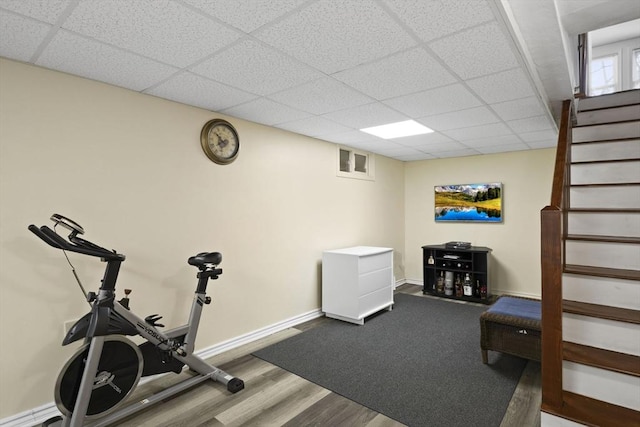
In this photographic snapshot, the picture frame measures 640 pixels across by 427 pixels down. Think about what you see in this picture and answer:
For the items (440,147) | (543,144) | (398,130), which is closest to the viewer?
(398,130)

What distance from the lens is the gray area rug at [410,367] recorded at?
2301 millimetres

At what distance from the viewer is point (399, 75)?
240 cm

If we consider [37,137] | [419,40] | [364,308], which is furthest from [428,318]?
[37,137]

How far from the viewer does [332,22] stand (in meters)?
1.73

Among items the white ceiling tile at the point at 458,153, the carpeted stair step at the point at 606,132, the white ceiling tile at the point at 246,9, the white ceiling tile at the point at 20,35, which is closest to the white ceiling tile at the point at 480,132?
the carpeted stair step at the point at 606,132

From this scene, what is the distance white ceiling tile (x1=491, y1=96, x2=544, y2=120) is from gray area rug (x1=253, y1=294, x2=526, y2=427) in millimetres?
2345

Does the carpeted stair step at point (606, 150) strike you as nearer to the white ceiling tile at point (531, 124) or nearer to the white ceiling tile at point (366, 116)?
the white ceiling tile at point (531, 124)

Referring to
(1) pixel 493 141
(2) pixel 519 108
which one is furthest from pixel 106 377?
(1) pixel 493 141

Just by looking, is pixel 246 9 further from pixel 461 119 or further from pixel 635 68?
pixel 635 68

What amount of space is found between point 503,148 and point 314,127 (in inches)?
122

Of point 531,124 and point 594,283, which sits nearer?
point 594,283

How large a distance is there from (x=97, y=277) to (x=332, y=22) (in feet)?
7.92

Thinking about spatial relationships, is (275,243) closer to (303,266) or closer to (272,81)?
(303,266)

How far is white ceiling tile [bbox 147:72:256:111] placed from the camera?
2.49 m
